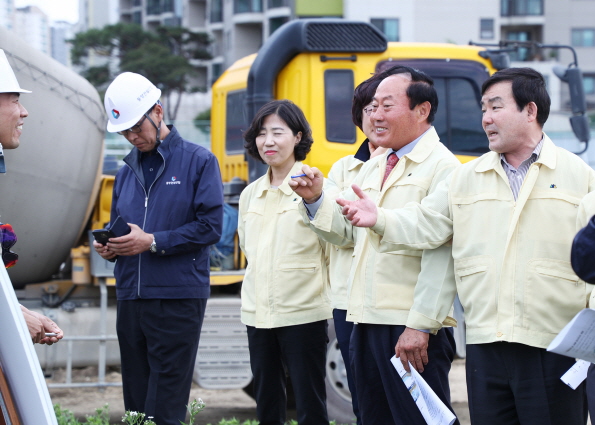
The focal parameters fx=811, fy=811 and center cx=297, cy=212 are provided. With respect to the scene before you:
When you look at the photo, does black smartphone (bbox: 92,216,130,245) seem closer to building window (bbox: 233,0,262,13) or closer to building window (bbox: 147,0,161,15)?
building window (bbox: 233,0,262,13)

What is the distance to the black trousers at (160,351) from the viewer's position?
146 inches

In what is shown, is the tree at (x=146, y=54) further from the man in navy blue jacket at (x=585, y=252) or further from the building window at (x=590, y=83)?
the man in navy blue jacket at (x=585, y=252)

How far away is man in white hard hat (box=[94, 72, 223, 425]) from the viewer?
12.2 ft

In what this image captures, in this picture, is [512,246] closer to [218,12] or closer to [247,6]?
[247,6]

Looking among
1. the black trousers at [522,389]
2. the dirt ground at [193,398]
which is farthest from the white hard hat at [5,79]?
the dirt ground at [193,398]

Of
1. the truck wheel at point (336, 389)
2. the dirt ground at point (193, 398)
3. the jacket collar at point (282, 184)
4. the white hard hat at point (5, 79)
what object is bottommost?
the dirt ground at point (193, 398)

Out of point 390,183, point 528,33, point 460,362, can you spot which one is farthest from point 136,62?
point 390,183

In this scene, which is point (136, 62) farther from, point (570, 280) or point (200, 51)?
point (570, 280)

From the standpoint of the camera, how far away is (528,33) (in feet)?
152

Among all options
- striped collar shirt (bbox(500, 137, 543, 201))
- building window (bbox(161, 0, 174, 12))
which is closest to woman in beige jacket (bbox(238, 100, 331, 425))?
striped collar shirt (bbox(500, 137, 543, 201))

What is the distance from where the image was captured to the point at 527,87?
107 inches

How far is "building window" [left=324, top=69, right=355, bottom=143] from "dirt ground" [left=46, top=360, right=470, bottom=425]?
1.93 metres

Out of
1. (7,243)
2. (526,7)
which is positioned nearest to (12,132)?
(7,243)

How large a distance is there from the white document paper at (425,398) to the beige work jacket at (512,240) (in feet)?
0.81
